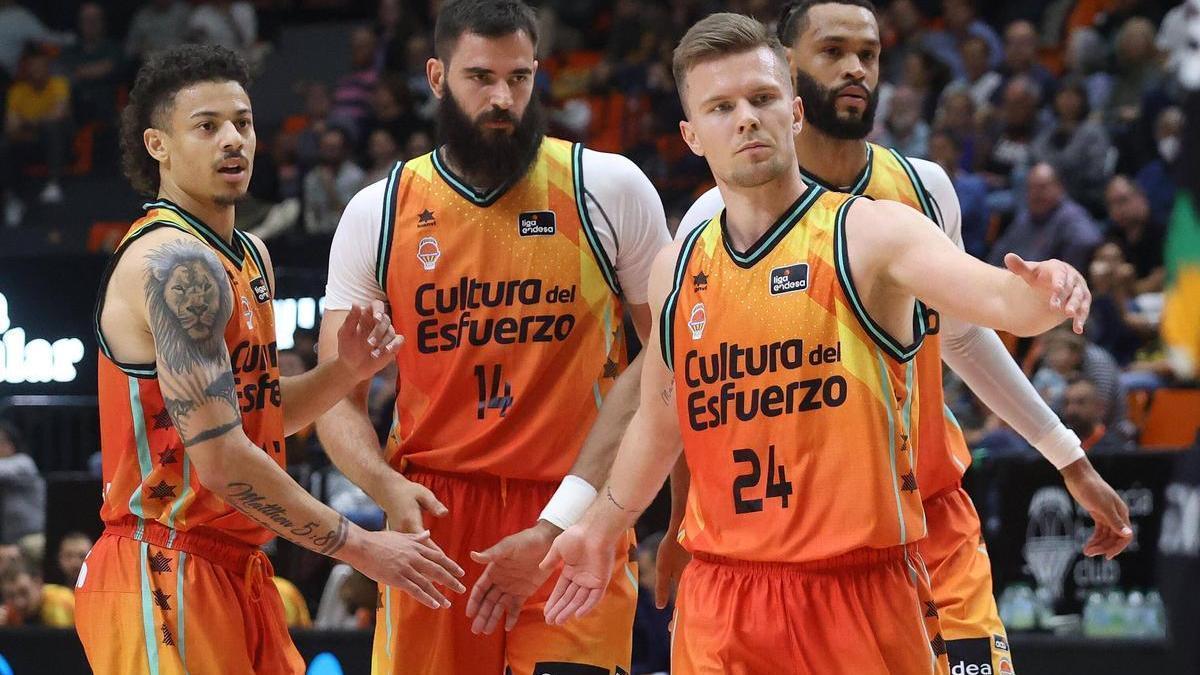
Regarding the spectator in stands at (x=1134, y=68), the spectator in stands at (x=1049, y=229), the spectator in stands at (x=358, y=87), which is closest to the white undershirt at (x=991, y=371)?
the spectator in stands at (x=1049, y=229)

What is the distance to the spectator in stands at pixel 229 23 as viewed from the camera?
18984mm

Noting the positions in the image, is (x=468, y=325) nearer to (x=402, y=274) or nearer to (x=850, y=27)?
(x=402, y=274)

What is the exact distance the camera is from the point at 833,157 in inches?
221

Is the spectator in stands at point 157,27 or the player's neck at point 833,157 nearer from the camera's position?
the player's neck at point 833,157

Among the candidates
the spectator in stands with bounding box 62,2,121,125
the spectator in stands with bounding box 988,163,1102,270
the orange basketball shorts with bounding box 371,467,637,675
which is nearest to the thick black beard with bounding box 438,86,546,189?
the orange basketball shorts with bounding box 371,467,637,675

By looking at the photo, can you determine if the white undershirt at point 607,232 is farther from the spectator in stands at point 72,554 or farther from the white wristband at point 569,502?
the spectator in stands at point 72,554

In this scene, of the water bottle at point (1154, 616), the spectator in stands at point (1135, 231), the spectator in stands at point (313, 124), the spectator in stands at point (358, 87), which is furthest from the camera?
the spectator in stands at point (358, 87)

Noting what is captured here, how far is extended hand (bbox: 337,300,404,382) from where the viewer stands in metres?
5.32

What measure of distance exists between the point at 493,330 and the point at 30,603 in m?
5.23

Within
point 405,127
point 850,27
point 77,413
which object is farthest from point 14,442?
point 850,27

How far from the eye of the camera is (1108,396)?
9.84 meters

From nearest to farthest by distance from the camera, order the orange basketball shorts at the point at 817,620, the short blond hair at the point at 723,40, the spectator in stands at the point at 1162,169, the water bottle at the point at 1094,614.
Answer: the orange basketball shorts at the point at 817,620
the short blond hair at the point at 723,40
the water bottle at the point at 1094,614
the spectator in stands at the point at 1162,169

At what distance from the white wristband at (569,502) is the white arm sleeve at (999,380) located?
1.36m

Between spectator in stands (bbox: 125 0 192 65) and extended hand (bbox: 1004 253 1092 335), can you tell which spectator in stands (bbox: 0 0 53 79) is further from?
extended hand (bbox: 1004 253 1092 335)
